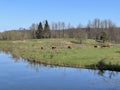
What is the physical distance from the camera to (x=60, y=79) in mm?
31484

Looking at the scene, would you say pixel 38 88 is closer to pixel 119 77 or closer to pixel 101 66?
pixel 119 77

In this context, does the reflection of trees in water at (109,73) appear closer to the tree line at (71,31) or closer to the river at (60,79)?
the river at (60,79)

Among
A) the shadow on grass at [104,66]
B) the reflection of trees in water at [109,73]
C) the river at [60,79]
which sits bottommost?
the river at [60,79]

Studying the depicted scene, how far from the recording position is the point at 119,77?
32.1 m

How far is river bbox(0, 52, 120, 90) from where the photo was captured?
1050 inches

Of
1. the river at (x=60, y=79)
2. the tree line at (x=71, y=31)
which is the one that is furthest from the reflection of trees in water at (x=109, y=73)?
the tree line at (x=71, y=31)

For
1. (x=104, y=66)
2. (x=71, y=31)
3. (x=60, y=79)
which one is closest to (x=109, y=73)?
(x=104, y=66)

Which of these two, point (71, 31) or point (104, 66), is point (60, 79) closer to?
point (104, 66)

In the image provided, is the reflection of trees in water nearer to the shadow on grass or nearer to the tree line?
the shadow on grass

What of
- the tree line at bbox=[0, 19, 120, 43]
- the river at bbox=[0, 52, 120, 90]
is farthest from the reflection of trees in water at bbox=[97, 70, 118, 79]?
the tree line at bbox=[0, 19, 120, 43]

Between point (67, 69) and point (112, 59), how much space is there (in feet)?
22.5

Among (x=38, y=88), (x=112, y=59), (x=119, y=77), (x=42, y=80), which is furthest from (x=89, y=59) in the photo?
(x=38, y=88)

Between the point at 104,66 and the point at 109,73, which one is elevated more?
the point at 104,66

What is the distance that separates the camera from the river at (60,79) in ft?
87.5
